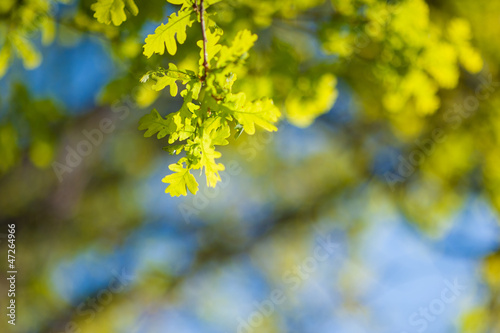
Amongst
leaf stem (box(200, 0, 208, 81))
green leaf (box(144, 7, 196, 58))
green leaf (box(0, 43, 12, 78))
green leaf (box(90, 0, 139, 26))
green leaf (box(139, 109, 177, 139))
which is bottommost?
green leaf (box(139, 109, 177, 139))

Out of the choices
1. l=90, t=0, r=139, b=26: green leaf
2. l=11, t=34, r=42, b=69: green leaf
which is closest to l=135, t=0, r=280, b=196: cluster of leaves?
l=90, t=0, r=139, b=26: green leaf

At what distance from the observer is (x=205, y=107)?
0.98 m

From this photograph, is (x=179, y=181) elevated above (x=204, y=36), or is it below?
below

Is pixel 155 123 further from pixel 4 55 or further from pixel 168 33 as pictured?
pixel 4 55

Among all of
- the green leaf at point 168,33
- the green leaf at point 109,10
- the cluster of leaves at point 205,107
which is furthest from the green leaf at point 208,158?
the green leaf at point 109,10

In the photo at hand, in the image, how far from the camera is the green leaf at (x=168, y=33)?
38.7 inches

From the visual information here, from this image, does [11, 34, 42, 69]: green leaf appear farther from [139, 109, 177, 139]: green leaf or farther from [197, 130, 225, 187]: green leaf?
[197, 130, 225, 187]: green leaf

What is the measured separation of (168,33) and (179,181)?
404 millimetres

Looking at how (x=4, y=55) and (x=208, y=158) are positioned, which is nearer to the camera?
(x=208, y=158)

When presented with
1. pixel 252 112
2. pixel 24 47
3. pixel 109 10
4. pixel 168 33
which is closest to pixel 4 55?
pixel 24 47

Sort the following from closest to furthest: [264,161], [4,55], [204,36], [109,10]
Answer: [204,36] < [109,10] < [4,55] < [264,161]

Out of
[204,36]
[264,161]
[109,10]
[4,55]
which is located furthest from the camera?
[264,161]

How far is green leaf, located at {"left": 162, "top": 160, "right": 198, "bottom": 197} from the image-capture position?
1.00m

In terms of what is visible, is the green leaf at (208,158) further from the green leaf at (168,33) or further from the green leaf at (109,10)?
the green leaf at (109,10)
